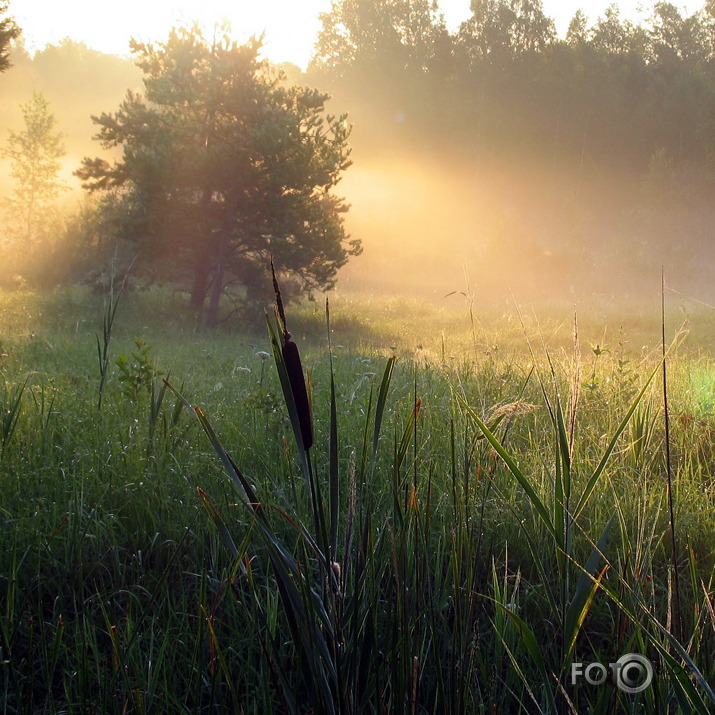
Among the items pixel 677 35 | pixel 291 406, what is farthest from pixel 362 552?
pixel 677 35

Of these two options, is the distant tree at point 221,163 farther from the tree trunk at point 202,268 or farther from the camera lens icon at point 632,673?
the camera lens icon at point 632,673

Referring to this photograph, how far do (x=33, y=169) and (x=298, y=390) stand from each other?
25982 millimetres

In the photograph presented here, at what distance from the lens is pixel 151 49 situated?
14500mm

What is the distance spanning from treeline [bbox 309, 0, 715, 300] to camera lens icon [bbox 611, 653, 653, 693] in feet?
105

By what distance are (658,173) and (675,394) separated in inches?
1337

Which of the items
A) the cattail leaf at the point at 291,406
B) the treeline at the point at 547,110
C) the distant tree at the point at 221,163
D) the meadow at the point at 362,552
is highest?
the treeline at the point at 547,110

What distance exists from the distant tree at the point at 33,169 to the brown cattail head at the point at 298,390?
2414 centimetres

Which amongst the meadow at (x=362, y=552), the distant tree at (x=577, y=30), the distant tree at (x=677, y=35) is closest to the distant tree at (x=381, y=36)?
the distant tree at (x=577, y=30)

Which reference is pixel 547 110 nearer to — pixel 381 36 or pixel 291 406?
pixel 381 36

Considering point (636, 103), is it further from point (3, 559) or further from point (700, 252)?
point (3, 559)

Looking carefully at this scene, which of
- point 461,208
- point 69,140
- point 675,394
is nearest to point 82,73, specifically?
point 69,140

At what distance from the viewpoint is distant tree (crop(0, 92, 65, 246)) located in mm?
22703

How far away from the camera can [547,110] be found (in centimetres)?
3628

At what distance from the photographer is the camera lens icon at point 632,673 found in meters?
0.99
